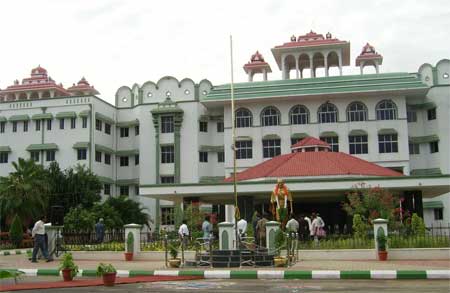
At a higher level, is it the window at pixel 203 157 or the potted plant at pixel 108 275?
the window at pixel 203 157

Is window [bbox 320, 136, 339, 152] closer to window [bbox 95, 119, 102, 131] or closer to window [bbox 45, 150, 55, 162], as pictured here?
window [bbox 95, 119, 102, 131]

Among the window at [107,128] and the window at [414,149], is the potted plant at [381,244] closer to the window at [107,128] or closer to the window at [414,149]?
the window at [414,149]

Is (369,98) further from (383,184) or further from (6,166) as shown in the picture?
(6,166)

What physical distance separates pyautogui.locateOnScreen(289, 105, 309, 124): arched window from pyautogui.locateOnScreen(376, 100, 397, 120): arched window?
558 centimetres

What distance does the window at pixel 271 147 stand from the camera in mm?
47375

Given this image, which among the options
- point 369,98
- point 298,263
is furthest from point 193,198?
point 369,98

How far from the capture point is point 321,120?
154 feet

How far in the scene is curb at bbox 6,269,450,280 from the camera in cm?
1497

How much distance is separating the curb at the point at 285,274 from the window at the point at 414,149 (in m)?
34.1

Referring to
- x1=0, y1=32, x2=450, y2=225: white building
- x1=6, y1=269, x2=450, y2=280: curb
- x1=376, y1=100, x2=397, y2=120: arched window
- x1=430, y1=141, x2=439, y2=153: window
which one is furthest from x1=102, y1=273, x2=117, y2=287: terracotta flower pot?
x1=430, y1=141, x2=439, y2=153: window

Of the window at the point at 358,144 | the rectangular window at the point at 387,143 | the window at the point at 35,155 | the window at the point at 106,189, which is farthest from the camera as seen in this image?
the window at the point at 106,189

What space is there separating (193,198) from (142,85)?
20422 mm

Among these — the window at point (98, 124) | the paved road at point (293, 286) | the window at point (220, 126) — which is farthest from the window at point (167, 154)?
the paved road at point (293, 286)

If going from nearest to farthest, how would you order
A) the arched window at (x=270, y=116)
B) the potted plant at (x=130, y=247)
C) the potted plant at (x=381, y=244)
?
the potted plant at (x=381, y=244) → the potted plant at (x=130, y=247) → the arched window at (x=270, y=116)
